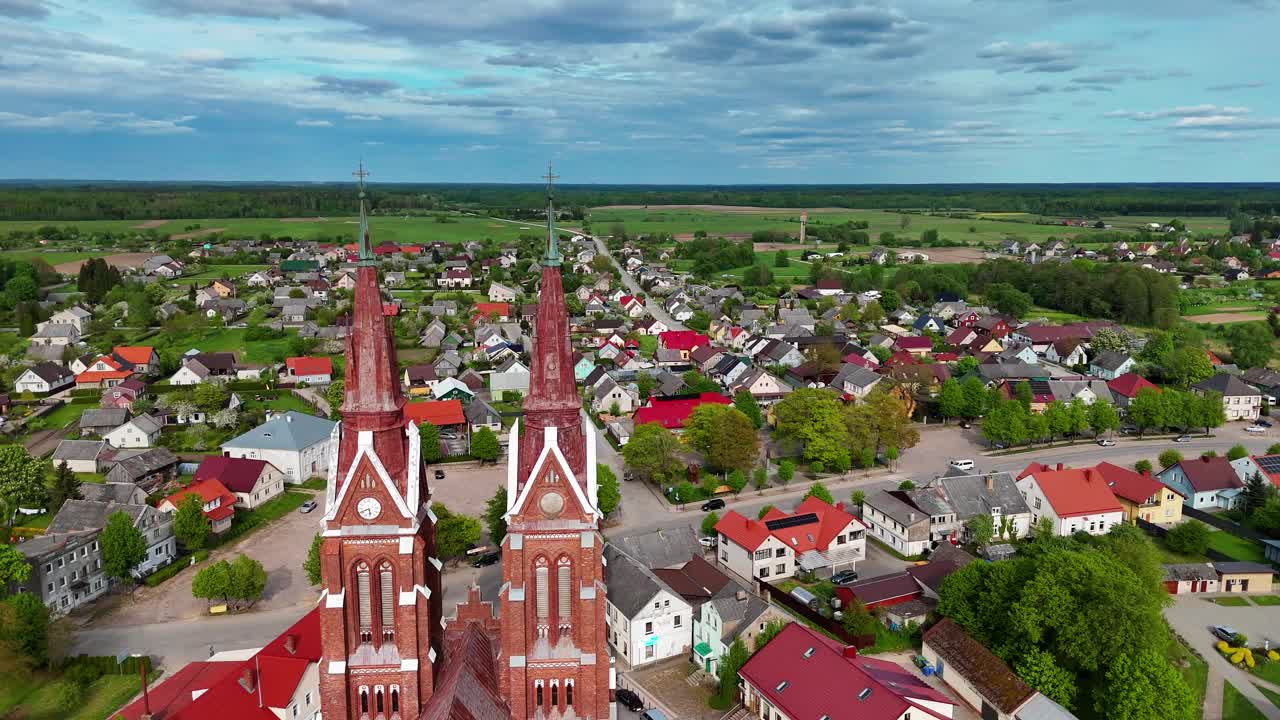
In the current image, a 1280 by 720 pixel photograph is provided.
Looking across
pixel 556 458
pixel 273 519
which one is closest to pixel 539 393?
pixel 556 458

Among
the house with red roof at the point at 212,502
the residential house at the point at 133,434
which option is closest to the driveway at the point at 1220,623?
the house with red roof at the point at 212,502

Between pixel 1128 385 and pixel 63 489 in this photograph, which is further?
pixel 1128 385

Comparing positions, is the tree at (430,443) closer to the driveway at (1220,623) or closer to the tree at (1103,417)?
the driveway at (1220,623)

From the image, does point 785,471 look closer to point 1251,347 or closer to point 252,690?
point 252,690

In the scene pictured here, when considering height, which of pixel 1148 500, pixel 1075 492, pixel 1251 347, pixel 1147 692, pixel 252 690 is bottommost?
pixel 1148 500

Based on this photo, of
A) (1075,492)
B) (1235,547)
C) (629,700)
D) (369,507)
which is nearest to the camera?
(369,507)

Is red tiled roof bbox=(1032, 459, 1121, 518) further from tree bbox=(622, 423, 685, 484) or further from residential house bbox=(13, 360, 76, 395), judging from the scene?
residential house bbox=(13, 360, 76, 395)

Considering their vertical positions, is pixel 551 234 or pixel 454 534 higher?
pixel 551 234

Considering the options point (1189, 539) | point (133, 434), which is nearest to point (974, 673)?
point (1189, 539)
